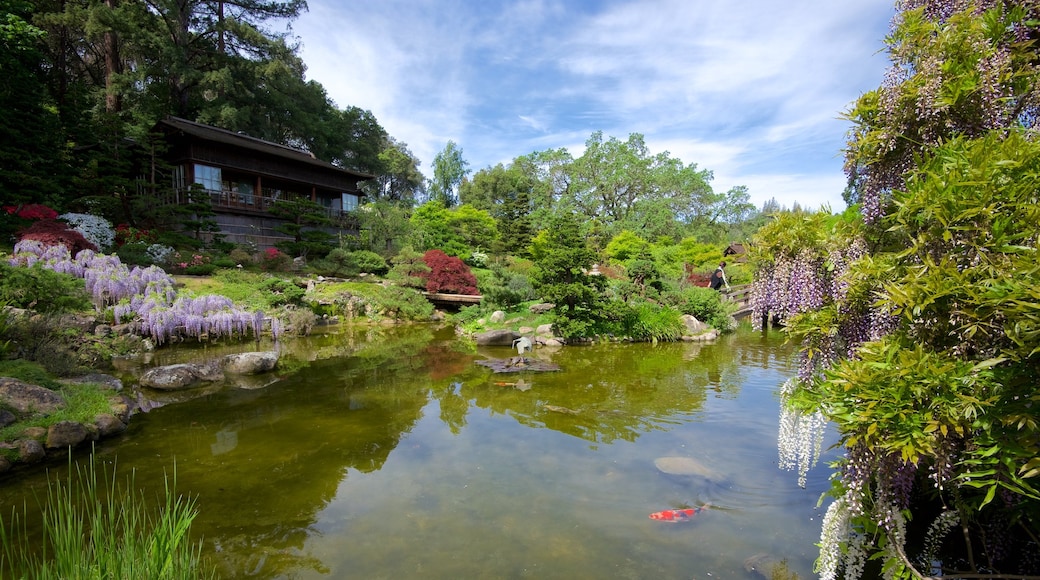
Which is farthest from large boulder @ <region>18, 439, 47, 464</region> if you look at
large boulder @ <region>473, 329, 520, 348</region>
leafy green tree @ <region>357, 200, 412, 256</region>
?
leafy green tree @ <region>357, 200, 412, 256</region>

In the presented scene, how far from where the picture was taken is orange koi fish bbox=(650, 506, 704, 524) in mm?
4524

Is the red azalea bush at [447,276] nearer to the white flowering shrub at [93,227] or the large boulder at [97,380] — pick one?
the white flowering shrub at [93,227]

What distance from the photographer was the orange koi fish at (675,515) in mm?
4524

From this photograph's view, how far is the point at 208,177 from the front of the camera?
20.8 meters

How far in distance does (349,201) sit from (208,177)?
796cm

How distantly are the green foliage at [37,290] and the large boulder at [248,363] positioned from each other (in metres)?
2.65

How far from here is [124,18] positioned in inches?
789

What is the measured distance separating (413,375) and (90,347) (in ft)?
20.3

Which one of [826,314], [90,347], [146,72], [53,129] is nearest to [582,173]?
[146,72]

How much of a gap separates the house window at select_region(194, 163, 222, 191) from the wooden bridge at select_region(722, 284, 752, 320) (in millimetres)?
22389

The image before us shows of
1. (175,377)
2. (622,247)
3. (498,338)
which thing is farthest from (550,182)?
(175,377)

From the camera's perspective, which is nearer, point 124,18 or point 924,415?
point 924,415

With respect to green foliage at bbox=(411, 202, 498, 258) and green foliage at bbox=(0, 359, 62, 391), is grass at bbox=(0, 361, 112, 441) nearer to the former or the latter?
green foliage at bbox=(0, 359, 62, 391)

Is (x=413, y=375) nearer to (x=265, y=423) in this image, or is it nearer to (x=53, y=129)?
(x=265, y=423)
